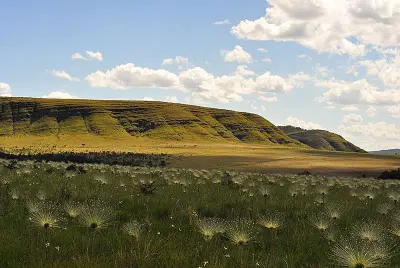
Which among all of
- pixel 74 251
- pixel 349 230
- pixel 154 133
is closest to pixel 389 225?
pixel 349 230

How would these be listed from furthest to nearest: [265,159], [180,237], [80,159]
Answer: [265,159], [80,159], [180,237]

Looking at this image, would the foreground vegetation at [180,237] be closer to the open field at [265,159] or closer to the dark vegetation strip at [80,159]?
the dark vegetation strip at [80,159]

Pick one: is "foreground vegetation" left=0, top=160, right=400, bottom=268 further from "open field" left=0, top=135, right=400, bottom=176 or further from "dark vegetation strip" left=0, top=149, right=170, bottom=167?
"open field" left=0, top=135, right=400, bottom=176

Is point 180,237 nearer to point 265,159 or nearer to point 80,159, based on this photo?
point 80,159

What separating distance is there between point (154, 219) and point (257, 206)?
316cm

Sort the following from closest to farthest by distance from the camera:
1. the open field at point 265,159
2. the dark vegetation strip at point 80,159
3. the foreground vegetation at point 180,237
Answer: the foreground vegetation at point 180,237 < the dark vegetation strip at point 80,159 < the open field at point 265,159

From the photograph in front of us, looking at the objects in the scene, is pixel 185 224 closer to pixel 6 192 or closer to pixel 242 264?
pixel 242 264

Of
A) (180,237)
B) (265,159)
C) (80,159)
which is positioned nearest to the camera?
(180,237)

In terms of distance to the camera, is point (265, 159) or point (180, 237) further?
point (265, 159)

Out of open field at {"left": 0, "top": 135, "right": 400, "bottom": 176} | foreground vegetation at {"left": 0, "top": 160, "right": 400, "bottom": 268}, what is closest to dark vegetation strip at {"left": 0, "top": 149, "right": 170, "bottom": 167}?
open field at {"left": 0, "top": 135, "right": 400, "bottom": 176}

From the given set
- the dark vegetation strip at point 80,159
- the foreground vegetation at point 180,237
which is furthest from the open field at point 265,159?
the foreground vegetation at point 180,237

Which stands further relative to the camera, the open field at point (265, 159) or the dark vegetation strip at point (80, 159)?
the open field at point (265, 159)

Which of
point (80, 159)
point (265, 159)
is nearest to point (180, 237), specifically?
point (80, 159)

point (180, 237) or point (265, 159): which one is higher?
point (180, 237)
